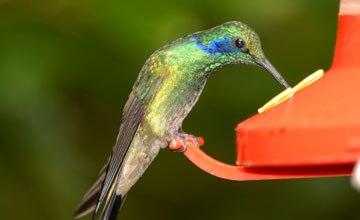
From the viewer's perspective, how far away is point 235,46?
12.0 ft

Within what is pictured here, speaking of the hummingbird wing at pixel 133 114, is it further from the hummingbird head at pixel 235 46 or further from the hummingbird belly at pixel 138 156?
the hummingbird head at pixel 235 46

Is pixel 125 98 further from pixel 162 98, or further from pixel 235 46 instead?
pixel 235 46

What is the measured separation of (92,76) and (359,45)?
8.31 feet

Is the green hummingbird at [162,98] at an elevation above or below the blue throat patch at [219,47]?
below

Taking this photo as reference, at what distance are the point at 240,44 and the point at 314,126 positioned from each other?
1.62 m

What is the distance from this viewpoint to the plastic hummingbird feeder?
2.00m

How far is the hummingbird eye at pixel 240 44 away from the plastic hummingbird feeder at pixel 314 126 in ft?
2.81

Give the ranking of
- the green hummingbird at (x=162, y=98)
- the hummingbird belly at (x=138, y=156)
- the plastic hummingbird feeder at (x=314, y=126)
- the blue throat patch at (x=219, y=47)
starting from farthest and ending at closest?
the hummingbird belly at (x=138, y=156)
the green hummingbird at (x=162, y=98)
the blue throat patch at (x=219, y=47)
the plastic hummingbird feeder at (x=314, y=126)

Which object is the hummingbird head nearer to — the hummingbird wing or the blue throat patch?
the blue throat patch

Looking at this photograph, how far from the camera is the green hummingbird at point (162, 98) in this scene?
3833 mm

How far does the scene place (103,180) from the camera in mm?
4035

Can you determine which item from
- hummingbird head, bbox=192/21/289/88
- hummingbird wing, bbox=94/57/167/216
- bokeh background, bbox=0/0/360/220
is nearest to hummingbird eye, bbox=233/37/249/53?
hummingbird head, bbox=192/21/289/88

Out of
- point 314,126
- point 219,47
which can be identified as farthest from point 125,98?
point 314,126

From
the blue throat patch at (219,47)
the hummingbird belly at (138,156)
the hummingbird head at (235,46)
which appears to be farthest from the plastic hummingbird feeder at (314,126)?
the hummingbird belly at (138,156)
